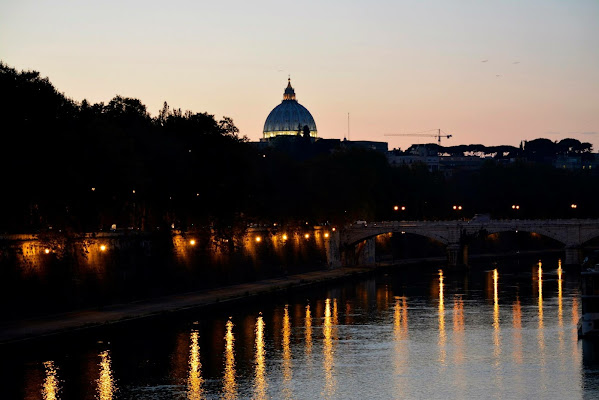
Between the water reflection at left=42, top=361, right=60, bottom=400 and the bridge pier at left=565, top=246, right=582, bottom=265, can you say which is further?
the bridge pier at left=565, top=246, right=582, bottom=265

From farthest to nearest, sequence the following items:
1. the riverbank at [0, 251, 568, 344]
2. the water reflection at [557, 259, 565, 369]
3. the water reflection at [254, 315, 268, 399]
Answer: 1. the riverbank at [0, 251, 568, 344]
2. the water reflection at [557, 259, 565, 369]
3. the water reflection at [254, 315, 268, 399]

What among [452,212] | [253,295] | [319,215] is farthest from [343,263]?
[452,212]

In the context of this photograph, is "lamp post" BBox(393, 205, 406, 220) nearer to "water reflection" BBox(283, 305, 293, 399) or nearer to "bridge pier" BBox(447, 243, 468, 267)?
"bridge pier" BBox(447, 243, 468, 267)

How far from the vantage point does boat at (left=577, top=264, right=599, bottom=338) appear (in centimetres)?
6031

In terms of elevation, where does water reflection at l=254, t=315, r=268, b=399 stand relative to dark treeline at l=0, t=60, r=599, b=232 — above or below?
below

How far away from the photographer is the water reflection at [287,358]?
1902 inches

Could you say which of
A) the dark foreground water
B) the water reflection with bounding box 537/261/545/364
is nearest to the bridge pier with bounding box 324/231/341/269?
the water reflection with bounding box 537/261/545/364

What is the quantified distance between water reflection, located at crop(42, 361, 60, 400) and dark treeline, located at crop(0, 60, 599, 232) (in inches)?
609

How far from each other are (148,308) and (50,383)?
20995 mm

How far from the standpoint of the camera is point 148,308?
233ft

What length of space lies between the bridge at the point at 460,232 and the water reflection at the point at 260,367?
160ft

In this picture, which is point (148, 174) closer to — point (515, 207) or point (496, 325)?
point (496, 325)

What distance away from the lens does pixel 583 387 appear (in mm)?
48219

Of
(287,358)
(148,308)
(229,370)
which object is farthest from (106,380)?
(148,308)
